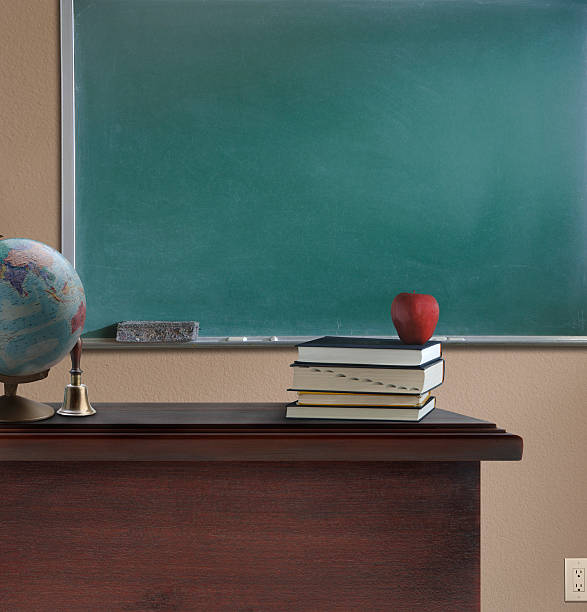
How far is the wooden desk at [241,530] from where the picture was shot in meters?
0.97

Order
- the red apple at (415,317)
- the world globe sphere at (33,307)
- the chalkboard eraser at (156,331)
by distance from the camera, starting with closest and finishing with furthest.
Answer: the world globe sphere at (33,307)
the red apple at (415,317)
the chalkboard eraser at (156,331)

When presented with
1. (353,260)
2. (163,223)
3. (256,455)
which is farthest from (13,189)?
(256,455)

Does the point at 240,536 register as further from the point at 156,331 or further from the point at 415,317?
the point at 156,331

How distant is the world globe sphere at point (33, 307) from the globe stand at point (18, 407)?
0.09 ft

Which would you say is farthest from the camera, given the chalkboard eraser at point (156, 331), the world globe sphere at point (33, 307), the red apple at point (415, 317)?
the chalkboard eraser at point (156, 331)

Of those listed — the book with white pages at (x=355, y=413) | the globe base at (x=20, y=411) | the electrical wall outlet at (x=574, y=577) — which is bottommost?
the electrical wall outlet at (x=574, y=577)

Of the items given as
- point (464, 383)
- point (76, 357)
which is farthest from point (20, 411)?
point (464, 383)

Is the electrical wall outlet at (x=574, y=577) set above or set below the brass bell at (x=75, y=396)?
below

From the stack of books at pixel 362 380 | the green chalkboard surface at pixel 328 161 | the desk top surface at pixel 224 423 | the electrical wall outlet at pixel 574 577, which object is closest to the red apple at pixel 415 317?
the stack of books at pixel 362 380

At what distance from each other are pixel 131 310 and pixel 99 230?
0.85 ft

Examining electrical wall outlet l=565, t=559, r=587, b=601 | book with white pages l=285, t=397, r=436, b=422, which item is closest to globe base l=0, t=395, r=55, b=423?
book with white pages l=285, t=397, r=436, b=422

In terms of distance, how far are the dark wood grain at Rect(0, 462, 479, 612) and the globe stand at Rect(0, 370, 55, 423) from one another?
0.09m

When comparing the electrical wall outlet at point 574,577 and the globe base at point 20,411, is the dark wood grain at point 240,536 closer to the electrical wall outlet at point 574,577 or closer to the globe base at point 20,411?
the globe base at point 20,411

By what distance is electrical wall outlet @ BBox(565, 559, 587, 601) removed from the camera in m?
1.58
